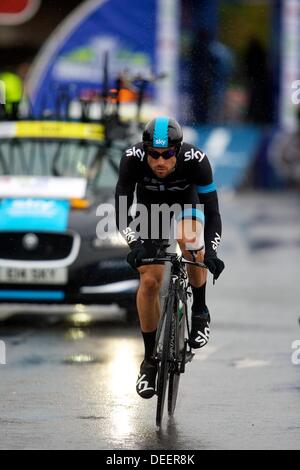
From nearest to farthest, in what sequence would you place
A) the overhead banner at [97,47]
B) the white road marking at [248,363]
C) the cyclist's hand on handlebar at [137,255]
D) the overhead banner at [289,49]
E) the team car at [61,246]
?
the cyclist's hand on handlebar at [137,255] → the white road marking at [248,363] → the team car at [61,246] → the overhead banner at [97,47] → the overhead banner at [289,49]

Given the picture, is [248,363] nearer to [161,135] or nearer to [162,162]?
[162,162]

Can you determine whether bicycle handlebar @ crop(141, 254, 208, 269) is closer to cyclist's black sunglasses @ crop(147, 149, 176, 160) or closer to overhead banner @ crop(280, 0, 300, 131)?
cyclist's black sunglasses @ crop(147, 149, 176, 160)

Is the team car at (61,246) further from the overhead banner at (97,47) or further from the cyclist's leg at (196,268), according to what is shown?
the overhead banner at (97,47)

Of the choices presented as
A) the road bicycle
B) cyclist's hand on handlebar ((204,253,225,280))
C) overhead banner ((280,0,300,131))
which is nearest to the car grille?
the road bicycle

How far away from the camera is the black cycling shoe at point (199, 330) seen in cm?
879

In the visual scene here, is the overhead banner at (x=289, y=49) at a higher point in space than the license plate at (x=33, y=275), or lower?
lower

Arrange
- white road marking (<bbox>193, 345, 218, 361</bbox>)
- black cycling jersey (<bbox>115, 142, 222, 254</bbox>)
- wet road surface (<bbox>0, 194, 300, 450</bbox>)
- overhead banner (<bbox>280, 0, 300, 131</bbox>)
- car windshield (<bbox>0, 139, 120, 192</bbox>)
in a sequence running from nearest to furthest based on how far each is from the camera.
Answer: wet road surface (<bbox>0, 194, 300, 450</bbox>)
black cycling jersey (<bbox>115, 142, 222, 254</bbox>)
white road marking (<bbox>193, 345, 218, 361</bbox>)
car windshield (<bbox>0, 139, 120, 192</bbox>)
overhead banner (<bbox>280, 0, 300, 131</bbox>)

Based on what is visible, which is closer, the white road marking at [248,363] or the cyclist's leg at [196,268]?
the cyclist's leg at [196,268]

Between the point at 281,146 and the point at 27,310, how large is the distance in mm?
18357

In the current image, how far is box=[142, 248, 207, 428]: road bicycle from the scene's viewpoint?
8352 millimetres

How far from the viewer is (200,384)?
9.80 m

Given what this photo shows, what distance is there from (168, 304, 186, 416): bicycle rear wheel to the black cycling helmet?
3.42 ft

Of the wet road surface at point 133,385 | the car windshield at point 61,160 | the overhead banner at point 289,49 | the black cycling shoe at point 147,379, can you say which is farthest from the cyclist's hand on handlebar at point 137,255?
the overhead banner at point 289,49

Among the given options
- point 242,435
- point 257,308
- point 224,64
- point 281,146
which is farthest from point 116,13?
point 242,435
